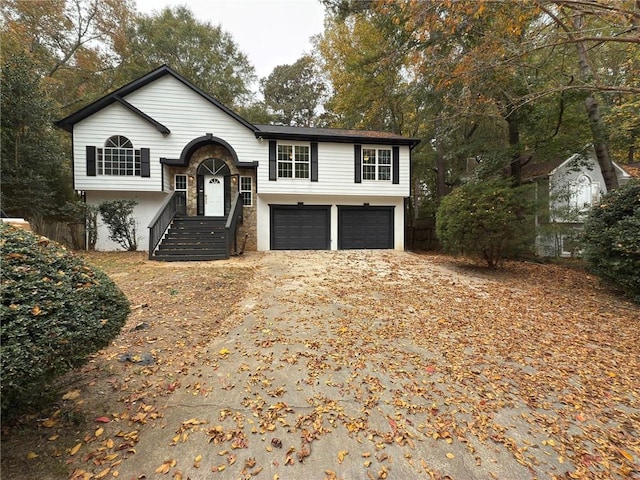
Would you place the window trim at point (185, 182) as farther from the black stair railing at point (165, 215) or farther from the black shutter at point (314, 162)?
the black shutter at point (314, 162)

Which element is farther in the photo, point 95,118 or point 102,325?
point 95,118

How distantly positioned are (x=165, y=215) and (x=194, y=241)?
5.36 ft

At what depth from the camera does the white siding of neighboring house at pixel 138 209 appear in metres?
12.5

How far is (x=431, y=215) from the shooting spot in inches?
776

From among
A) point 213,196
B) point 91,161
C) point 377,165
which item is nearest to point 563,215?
point 377,165

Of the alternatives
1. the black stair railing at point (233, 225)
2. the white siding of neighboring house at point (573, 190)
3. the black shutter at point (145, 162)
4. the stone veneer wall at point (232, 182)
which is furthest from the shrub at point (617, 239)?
the black shutter at point (145, 162)

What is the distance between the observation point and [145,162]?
40.6 feet

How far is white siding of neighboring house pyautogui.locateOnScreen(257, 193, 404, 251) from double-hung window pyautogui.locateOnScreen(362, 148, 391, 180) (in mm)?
1000

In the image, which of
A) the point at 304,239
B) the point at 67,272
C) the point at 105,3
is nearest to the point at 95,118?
the point at 304,239

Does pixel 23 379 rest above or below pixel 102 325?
below

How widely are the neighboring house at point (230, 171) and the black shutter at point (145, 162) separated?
4 centimetres

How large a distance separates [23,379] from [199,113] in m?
13.2

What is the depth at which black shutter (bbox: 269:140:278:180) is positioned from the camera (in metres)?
13.3

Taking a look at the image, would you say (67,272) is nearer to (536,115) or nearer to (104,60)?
(536,115)
